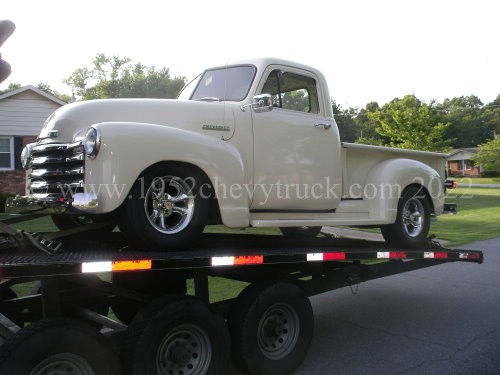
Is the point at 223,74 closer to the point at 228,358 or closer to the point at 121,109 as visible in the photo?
the point at 121,109

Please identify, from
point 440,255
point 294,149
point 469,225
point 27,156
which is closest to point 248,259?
point 294,149

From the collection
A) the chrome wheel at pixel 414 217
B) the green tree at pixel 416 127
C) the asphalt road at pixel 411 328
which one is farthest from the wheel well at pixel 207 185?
the green tree at pixel 416 127

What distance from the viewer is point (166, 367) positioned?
3.41 metres

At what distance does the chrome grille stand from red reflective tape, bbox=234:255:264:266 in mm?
1273

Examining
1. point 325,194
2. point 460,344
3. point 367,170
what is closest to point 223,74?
point 325,194

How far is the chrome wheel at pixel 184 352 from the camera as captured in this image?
340cm

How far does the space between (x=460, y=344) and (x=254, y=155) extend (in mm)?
2649

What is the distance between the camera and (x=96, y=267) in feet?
10.3

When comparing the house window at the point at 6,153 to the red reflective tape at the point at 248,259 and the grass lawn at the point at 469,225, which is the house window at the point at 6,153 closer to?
the grass lawn at the point at 469,225

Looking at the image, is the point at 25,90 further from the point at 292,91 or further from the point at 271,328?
the point at 271,328

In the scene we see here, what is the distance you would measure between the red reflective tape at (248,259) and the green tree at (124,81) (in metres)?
46.3

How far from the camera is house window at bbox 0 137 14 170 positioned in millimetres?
16312

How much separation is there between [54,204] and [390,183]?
3.60 metres

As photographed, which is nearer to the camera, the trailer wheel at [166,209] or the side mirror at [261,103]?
the trailer wheel at [166,209]
